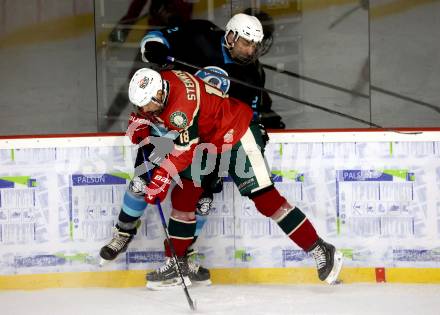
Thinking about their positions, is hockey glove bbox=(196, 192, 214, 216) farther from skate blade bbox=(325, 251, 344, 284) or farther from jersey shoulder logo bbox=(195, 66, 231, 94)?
skate blade bbox=(325, 251, 344, 284)

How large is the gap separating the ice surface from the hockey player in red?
0.12 m

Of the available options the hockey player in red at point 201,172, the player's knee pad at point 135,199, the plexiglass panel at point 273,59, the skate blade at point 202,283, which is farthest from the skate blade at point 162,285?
the plexiglass panel at point 273,59

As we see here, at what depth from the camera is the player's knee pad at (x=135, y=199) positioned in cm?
461

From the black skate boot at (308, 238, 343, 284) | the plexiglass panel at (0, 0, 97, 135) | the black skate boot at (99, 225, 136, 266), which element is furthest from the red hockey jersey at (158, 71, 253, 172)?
the plexiglass panel at (0, 0, 97, 135)

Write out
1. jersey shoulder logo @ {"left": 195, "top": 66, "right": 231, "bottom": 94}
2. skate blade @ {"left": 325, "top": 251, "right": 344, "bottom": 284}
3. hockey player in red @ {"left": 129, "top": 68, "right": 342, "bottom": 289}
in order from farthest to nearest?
jersey shoulder logo @ {"left": 195, "top": 66, "right": 231, "bottom": 94} < skate blade @ {"left": 325, "top": 251, "right": 344, "bottom": 284} < hockey player in red @ {"left": 129, "top": 68, "right": 342, "bottom": 289}

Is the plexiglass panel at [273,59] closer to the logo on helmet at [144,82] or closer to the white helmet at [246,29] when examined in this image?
the white helmet at [246,29]

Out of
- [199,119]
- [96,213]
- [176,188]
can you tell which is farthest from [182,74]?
[96,213]

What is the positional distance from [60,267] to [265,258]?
1024mm

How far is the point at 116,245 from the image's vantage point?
470 cm

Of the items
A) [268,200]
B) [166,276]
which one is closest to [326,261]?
[268,200]

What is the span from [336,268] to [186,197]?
0.78 m

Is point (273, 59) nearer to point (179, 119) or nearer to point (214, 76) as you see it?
point (214, 76)

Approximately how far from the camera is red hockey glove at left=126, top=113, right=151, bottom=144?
4622 mm

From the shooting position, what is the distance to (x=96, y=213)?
4840mm
